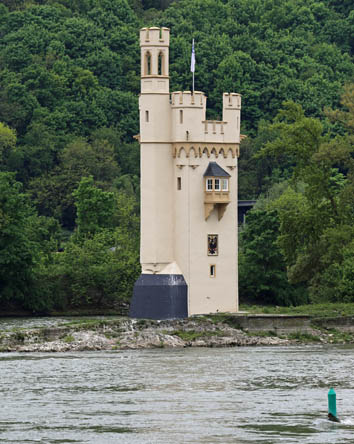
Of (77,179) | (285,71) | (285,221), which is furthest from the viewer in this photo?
(285,71)

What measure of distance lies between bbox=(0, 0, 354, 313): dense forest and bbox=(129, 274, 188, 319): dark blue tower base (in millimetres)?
11236

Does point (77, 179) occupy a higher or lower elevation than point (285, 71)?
lower

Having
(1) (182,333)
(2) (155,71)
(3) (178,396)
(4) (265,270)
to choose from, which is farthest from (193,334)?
(4) (265,270)

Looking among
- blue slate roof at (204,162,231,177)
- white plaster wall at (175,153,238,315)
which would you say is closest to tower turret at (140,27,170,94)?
white plaster wall at (175,153,238,315)

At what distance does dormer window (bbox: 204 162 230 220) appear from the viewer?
81500mm

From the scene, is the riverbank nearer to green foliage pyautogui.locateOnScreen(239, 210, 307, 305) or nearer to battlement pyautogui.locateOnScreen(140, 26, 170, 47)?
battlement pyautogui.locateOnScreen(140, 26, 170, 47)

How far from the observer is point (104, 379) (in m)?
Answer: 64.6

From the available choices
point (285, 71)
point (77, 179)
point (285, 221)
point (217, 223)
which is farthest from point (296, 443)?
point (285, 71)

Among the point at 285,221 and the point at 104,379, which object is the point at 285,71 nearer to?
the point at 285,221

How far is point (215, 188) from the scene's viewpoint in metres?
81.7

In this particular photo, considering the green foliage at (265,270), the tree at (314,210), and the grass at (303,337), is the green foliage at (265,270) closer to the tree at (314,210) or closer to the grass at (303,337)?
the tree at (314,210)

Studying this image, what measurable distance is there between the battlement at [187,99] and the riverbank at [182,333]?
31.5ft

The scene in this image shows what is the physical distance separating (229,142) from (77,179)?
6304 centimetres

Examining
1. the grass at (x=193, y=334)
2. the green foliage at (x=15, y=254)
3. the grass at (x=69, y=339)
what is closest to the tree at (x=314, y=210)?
the grass at (x=193, y=334)
